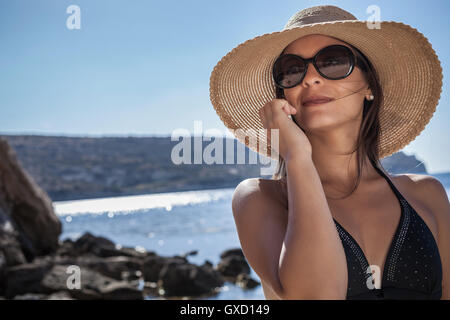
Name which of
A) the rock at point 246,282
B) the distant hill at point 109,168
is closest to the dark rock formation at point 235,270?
the rock at point 246,282

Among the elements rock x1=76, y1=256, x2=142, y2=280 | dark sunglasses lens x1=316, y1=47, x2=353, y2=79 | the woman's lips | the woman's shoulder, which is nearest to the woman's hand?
the woman's lips

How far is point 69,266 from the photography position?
7.99 metres

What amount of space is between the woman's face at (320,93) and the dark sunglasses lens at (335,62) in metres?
0.03

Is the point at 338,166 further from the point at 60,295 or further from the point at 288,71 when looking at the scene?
the point at 60,295

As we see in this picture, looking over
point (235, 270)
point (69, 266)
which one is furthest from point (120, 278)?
point (235, 270)

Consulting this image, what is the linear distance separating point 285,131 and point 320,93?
0.38 meters

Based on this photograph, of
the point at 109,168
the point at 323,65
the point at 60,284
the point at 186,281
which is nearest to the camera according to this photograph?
the point at 323,65

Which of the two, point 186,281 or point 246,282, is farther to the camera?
point 246,282

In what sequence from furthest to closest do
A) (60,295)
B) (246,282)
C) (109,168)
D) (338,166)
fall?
(109,168), (246,282), (60,295), (338,166)

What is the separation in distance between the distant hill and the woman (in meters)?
51.7

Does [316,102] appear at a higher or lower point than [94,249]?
higher

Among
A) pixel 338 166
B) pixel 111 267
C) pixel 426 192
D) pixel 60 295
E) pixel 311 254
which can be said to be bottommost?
pixel 111 267

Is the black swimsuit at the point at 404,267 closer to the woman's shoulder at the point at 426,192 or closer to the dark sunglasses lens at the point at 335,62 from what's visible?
the woman's shoulder at the point at 426,192
